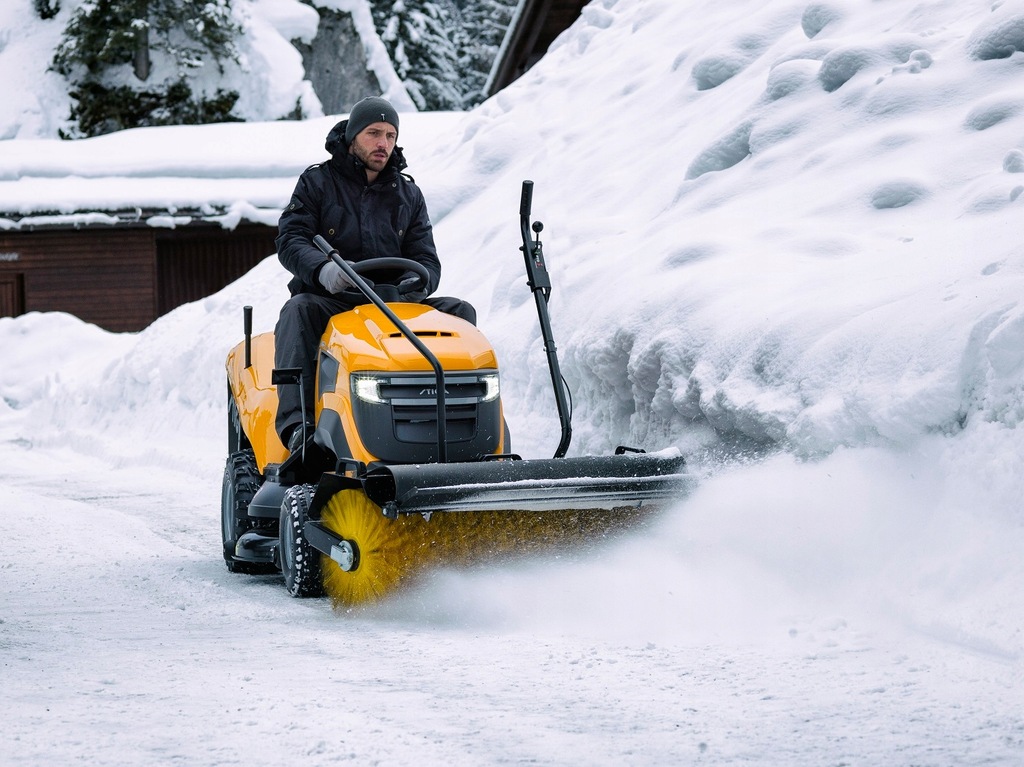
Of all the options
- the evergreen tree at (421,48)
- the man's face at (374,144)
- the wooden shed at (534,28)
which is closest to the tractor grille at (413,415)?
the man's face at (374,144)

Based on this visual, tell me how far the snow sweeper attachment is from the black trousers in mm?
59

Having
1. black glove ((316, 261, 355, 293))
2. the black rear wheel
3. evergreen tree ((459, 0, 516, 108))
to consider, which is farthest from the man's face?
evergreen tree ((459, 0, 516, 108))

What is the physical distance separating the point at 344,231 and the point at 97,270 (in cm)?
2146

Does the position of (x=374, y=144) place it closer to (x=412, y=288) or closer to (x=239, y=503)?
(x=412, y=288)

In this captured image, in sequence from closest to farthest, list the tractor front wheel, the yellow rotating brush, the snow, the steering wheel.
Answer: the snow, the yellow rotating brush, the steering wheel, the tractor front wheel

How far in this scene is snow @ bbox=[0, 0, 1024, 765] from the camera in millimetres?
3322

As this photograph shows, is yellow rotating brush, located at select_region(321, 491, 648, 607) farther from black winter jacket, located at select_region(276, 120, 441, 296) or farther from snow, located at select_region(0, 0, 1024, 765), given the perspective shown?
black winter jacket, located at select_region(276, 120, 441, 296)

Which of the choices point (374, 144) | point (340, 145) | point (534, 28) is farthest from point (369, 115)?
point (534, 28)

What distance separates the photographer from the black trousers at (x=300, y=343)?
5.42 meters

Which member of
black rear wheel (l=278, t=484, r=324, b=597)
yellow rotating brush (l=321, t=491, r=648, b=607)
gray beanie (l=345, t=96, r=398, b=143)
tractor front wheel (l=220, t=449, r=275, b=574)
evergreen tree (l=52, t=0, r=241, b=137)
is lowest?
evergreen tree (l=52, t=0, r=241, b=137)

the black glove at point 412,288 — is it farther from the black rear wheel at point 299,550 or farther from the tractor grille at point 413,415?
the black rear wheel at point 299,550

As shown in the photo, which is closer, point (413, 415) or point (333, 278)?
point (413, 415)

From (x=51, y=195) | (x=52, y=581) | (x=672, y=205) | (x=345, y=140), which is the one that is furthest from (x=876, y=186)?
(x=51, y=195)

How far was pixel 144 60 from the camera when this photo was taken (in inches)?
1425
